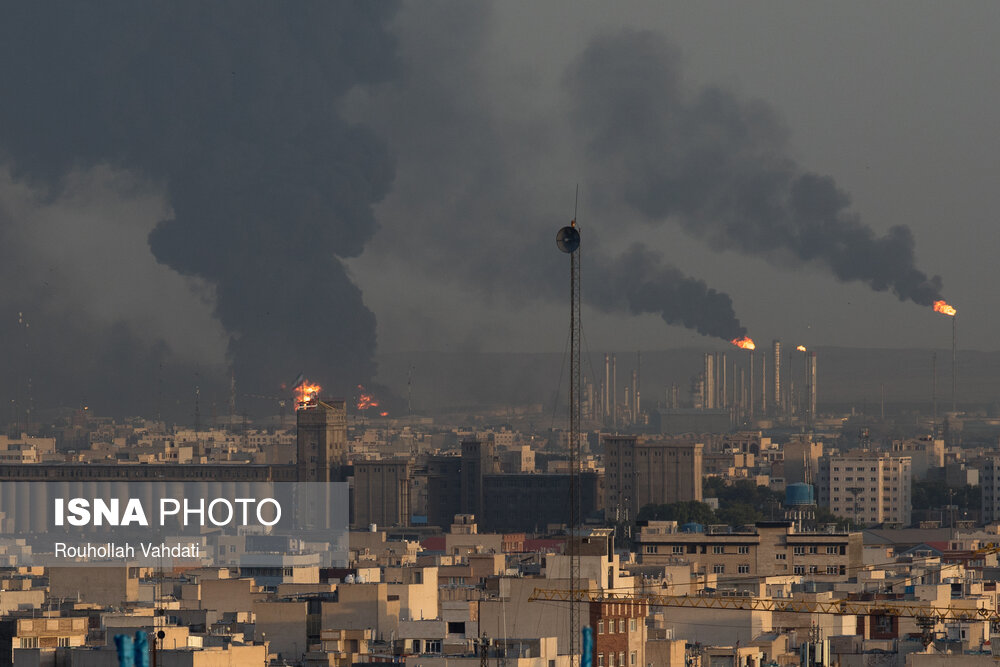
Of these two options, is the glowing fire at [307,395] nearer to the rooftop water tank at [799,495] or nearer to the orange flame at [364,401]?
the orange flame at [364,401]

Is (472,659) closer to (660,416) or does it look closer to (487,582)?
(487,582)

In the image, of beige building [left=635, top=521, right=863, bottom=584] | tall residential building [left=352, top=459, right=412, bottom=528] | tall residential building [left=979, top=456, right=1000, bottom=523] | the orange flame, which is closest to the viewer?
beige building [left=635, top=521, right=863, bottom=584]

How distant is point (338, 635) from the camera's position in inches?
1849

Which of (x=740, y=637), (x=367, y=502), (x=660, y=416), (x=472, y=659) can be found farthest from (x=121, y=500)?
(x=472, y=659)

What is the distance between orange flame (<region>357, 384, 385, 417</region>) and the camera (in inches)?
6919

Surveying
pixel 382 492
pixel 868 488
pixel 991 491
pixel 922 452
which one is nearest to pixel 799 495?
pixel 991 491

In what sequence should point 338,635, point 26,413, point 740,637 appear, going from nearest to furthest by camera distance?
1. point 338,635
2. point 740,637
3. point 26,413

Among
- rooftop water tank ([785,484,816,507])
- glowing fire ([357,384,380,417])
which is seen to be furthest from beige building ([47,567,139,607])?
glowing fire ([357,384,380,417])

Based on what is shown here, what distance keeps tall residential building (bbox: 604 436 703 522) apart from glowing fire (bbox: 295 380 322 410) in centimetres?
1859

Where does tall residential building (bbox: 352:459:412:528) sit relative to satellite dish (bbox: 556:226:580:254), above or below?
below

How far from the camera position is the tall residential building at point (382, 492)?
436 feet

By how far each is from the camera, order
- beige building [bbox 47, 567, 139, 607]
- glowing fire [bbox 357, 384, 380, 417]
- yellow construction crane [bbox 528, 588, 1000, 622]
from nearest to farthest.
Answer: yellow construction crane [bbox 528, 588, 1000, 622]
beige building [bbox 47, 567, 139, 607]
glowing fire [bbox 357, 384, 380, 417]

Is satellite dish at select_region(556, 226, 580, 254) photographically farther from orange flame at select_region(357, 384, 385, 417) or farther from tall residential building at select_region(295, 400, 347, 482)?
orange flame at select_region(357, 384, 385, 417)

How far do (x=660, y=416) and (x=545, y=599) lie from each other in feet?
510
